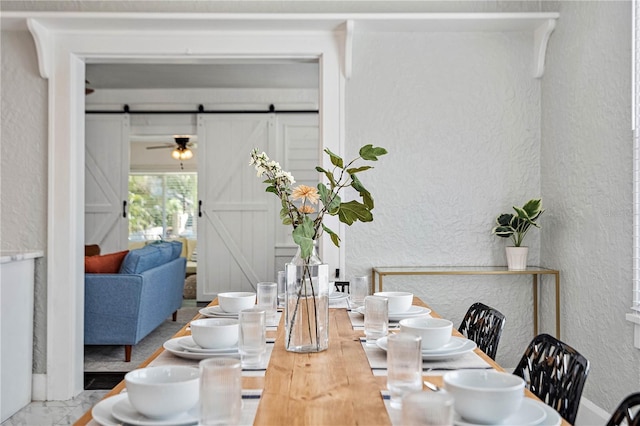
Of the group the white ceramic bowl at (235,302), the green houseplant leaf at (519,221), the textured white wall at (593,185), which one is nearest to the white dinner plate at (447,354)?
the white ceramic bowl at (235,302)

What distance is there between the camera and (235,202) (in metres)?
7.21

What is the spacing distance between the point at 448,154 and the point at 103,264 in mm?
2822

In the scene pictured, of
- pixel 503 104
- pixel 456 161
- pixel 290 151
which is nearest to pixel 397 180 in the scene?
pixel 456 161

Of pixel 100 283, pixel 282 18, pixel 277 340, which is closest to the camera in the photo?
pixel 277 340

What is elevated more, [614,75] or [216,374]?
[614,75]

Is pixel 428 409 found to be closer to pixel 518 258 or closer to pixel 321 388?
pixel 321 388

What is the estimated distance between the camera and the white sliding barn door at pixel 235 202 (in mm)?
7184

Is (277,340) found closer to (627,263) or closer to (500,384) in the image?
(500,384)

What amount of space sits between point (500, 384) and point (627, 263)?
191 cm

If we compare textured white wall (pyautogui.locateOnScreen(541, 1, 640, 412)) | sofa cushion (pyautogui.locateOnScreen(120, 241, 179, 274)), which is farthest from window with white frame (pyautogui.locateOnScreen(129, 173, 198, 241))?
textured white wall (pyautogui.locateOnScreen(541, 1, 640, 412))

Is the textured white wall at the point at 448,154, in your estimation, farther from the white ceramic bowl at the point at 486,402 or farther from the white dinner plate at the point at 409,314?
the white ceramic bowl at the point at 486,402

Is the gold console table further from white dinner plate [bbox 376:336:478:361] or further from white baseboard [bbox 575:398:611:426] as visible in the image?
white dinner plate [bbox 376:336:478:361]

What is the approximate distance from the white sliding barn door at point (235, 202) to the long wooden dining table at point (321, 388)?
5477 millimetres

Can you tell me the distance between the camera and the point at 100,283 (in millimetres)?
4480
